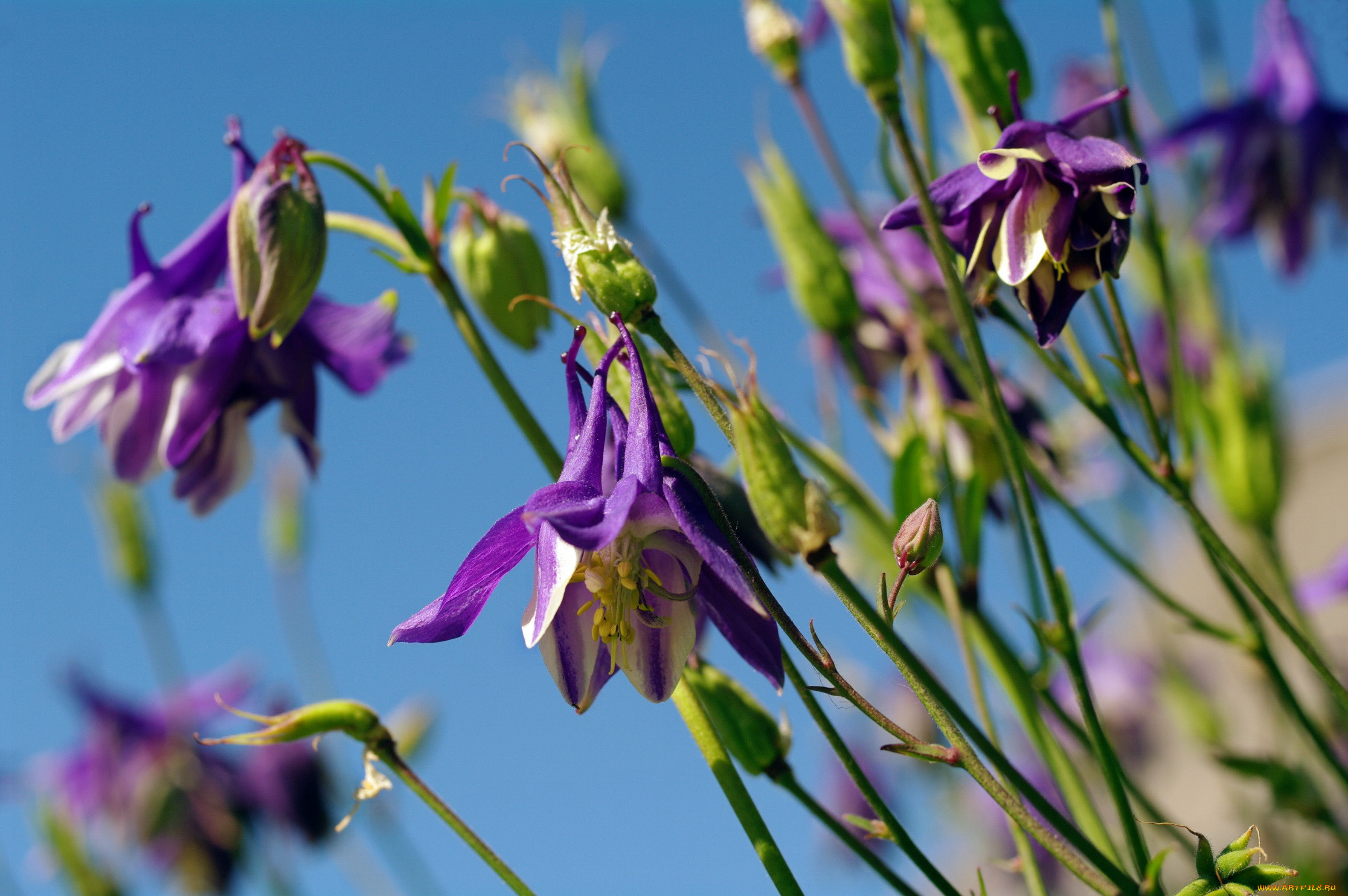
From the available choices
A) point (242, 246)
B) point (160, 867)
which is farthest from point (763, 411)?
point (160, 867)

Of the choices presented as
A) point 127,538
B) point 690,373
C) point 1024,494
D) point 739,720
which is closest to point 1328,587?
point 1024,494

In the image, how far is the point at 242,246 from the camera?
1207mm

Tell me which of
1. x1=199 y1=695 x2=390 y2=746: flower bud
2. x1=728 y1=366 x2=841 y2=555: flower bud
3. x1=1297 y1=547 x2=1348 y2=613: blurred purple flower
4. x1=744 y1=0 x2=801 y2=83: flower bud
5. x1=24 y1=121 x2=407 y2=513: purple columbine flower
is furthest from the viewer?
x1=1297 y1=547 x2=1348 y2=613: blurred purple flower

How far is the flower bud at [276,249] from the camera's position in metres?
1.20

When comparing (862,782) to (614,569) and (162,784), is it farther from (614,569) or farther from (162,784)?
(162,784)

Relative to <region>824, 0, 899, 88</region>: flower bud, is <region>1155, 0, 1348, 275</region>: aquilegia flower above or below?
below

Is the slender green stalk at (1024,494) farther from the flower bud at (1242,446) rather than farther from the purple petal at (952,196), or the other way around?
the flower bud at (1242,446)

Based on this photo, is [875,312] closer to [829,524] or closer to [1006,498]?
[1006,498]

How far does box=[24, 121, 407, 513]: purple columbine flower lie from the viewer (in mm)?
1326

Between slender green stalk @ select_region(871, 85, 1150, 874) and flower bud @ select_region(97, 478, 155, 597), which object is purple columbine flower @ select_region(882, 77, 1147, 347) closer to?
slender green stalk @ select_region(871, 85, 1150, 874)

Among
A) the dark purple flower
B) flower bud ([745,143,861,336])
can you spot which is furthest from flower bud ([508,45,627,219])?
the dark purple flower

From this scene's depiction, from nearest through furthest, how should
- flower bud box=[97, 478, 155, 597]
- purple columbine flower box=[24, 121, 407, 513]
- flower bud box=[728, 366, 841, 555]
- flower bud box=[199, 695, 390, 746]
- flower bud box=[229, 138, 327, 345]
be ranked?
flower bud box=[728, 366, 841, 555]
flower bud box=[199, 695, 390, 746]
flower bud box=[229, 138, 327, 345]
purple columbine flower box=[24, 121, 407, 513]
flower bud box=[97, 478, 155, 597]

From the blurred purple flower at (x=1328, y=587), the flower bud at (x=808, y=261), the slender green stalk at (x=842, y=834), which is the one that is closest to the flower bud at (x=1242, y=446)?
the blurred purple flower at (x=1328, y=587)

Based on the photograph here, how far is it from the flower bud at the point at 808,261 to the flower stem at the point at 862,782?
79 centimetres
